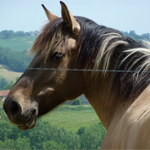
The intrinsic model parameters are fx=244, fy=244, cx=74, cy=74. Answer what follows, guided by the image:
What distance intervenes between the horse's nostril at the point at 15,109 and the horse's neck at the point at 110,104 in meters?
0.65

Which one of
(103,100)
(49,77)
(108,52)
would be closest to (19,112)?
(49,77)

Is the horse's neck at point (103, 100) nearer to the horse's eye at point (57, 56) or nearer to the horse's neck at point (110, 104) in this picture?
the horse's neck at point (110, 104)

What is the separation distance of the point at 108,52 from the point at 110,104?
44 cm

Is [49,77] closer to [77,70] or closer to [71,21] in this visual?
[77,70]

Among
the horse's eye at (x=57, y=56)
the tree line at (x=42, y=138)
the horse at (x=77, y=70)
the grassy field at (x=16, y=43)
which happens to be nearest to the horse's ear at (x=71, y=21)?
the horse at (x=77, y=70)

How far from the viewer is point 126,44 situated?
2.09 m

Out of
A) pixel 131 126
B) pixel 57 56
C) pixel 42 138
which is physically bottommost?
pixel 42 138

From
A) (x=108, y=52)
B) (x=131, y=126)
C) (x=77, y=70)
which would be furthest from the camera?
(x=77, y=70)

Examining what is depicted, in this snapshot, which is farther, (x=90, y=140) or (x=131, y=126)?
(x=90, y=140)

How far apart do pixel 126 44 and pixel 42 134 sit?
5.73m

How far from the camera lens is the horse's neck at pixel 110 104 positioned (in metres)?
1.72

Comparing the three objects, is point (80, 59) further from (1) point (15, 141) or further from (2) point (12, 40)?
(2) point (12, 40)

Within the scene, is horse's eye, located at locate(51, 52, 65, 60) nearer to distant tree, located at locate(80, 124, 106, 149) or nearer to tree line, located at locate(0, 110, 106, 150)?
tree line, located at locate(0, 110, 106, 150)

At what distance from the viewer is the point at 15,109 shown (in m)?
2.13
